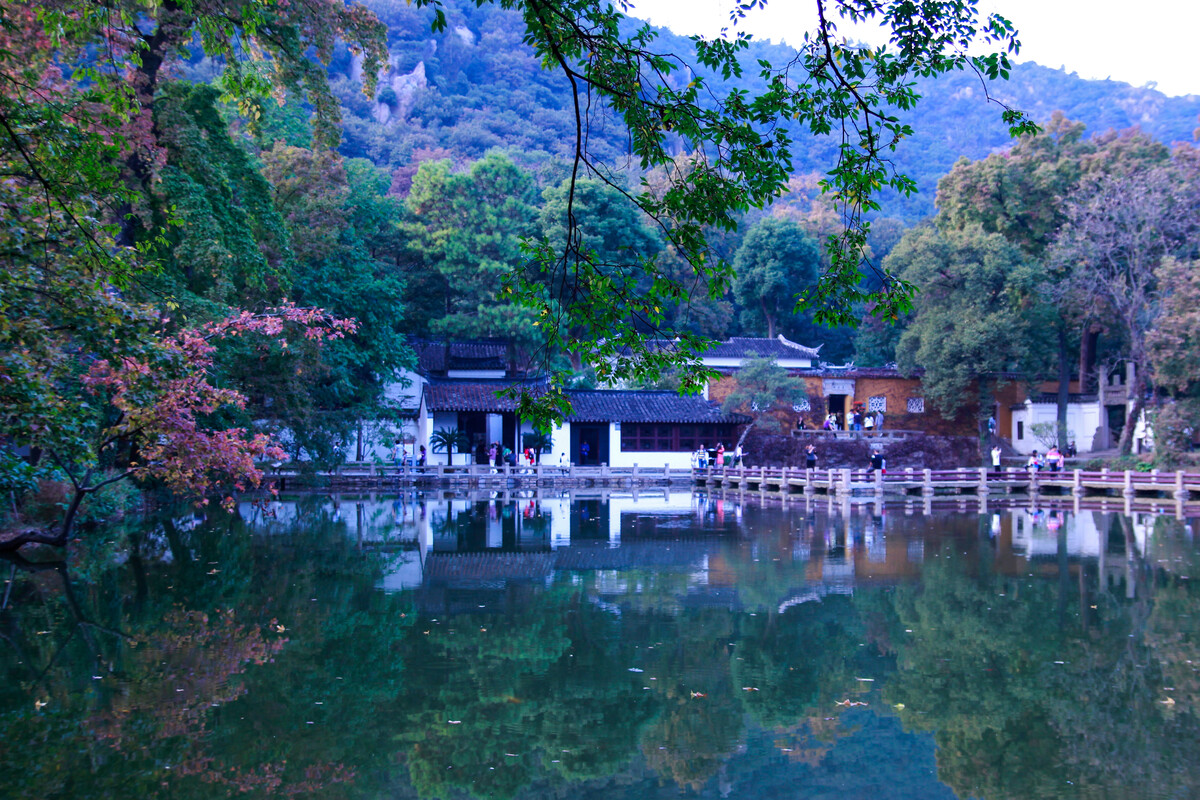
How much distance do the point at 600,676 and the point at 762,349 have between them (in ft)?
118

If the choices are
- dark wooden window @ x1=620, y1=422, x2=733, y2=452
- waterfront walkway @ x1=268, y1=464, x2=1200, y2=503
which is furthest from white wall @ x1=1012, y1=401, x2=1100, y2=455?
dark wooden window @ x1=620, y1=422, x2=733, y2=452

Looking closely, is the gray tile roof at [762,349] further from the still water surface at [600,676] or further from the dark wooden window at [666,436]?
the still water surface at [600,676]

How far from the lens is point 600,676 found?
681cm

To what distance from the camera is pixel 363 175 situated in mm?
36188

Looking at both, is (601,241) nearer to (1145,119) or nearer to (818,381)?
(818,381)

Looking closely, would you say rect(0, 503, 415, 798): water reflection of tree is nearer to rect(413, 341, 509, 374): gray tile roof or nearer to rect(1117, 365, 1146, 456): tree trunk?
rect(413, 341, 509, 374): gray tile roof

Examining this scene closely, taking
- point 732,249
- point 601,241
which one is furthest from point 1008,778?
point 732,249

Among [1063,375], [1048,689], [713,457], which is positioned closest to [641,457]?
[713,457]

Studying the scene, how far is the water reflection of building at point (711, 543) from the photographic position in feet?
36.5

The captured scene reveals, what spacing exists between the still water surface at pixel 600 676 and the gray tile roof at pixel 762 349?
27691 millimetres

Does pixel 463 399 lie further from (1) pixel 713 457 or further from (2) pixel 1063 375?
(2) pixel 1063 375

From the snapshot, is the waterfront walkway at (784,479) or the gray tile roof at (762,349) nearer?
the waterfront walkway at (784,479)

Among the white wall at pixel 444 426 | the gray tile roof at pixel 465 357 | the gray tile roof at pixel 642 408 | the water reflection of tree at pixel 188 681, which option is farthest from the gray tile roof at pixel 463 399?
the water reflection of tree at pixel 188 681

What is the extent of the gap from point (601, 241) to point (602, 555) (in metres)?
26.0
